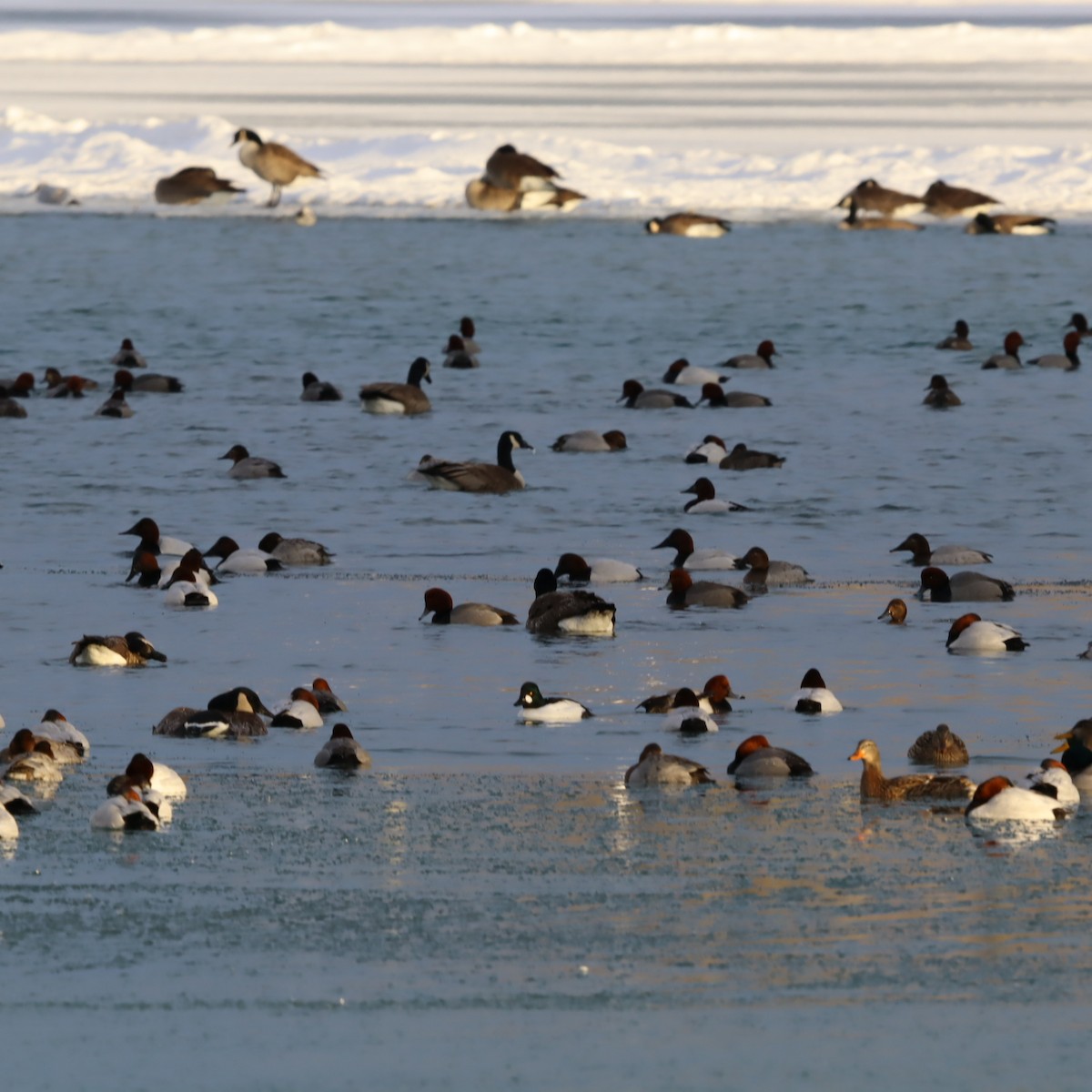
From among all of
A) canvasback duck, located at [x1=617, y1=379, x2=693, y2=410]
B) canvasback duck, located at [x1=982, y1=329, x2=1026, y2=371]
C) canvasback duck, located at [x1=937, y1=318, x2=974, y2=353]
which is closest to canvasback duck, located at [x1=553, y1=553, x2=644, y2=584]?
canvasback duck, located at [x1=617, y1=379, x2=693, y2=410]

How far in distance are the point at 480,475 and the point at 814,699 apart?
10.1 m

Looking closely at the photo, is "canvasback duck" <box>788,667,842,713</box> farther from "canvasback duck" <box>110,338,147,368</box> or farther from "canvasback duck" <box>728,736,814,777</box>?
"canvasback duck" <box>110,338,147,368</box>

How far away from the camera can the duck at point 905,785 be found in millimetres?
11305

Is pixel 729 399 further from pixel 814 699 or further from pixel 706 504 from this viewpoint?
pixel 814 699

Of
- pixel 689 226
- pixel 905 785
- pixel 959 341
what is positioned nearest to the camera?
pixel 905 785

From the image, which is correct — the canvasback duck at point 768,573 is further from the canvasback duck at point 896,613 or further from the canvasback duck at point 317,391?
the canvasback duck at point 317,391

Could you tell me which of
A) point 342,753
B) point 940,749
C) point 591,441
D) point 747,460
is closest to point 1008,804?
point 940,749

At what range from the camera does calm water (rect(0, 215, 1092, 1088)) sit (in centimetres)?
812

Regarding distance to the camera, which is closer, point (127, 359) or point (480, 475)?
point (480, 475)

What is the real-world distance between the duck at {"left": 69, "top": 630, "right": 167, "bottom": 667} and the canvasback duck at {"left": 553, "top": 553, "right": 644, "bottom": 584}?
374 centimetres

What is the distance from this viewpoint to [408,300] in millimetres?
40812

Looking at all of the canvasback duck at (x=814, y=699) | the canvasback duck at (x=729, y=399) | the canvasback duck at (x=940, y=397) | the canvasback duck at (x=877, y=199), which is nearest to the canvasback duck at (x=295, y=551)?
the canvasback duck at (x=814, y=699)

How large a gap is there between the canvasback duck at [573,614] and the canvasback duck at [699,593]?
112cm

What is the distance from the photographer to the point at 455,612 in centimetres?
1653
